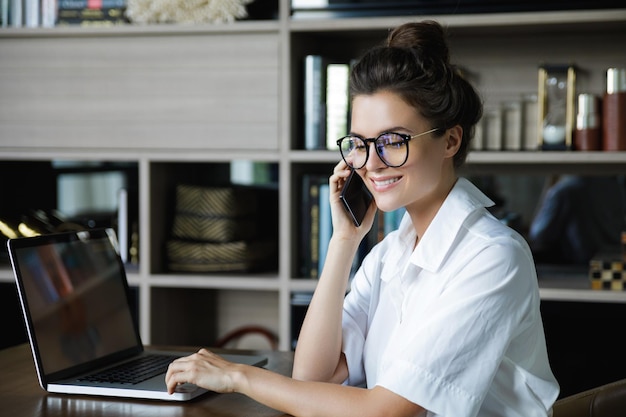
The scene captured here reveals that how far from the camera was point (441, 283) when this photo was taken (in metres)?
1.42

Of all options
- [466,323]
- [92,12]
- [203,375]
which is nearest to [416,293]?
[466,323]

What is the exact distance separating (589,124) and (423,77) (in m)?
1.24

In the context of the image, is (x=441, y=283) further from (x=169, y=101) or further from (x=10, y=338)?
(x=10, y=338)

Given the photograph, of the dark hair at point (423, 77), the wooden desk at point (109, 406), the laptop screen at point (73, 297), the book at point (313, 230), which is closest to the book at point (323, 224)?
the book at point (313, 230)

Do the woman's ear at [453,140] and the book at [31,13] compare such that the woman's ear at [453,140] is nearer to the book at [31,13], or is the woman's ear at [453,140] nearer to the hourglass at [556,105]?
the hourglass at [556,105]

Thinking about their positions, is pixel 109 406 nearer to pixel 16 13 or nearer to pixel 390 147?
pixel 390 147

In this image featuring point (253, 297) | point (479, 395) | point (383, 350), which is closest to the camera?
point (479, 395)

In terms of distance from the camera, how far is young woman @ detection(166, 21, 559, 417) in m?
1.32

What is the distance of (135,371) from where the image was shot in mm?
1566

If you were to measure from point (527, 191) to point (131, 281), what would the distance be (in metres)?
1.35

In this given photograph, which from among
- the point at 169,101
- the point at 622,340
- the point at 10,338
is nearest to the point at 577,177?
the point at 622,340

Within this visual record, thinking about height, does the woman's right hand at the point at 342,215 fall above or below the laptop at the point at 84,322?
above

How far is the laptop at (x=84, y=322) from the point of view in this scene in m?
1.46

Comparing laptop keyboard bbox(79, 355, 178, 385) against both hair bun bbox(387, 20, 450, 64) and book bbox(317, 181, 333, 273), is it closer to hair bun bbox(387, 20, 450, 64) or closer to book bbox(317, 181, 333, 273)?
hair bun bbox(387, 20, 450, 64)
